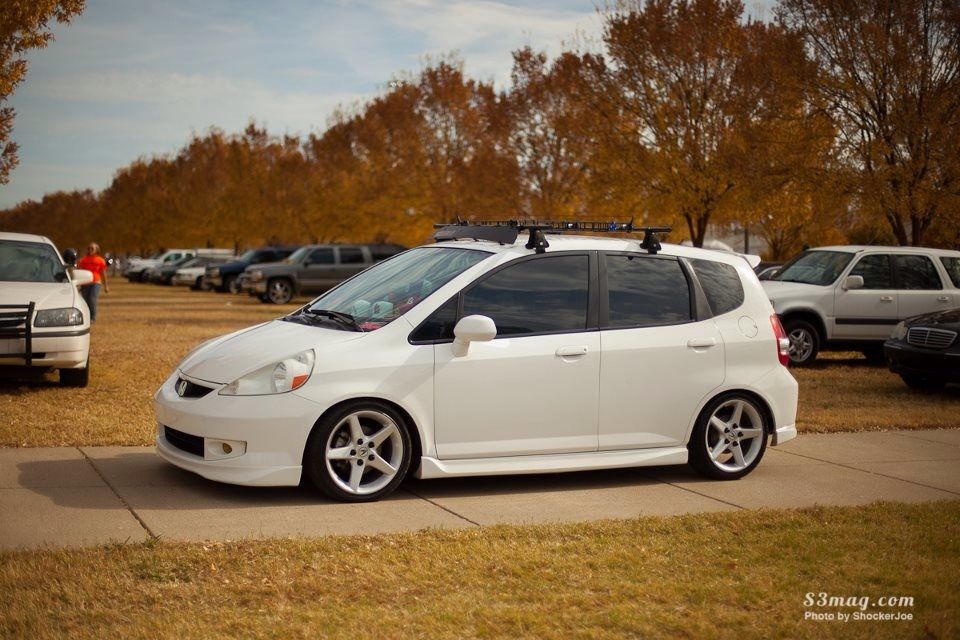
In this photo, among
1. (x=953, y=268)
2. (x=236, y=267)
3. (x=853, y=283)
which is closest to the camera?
(x=853, y=283)

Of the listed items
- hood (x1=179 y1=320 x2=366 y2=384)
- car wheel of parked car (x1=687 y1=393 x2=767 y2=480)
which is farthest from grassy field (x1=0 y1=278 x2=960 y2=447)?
car wheel of parked car (x1=687 y1=393 x2=767 y2=480)

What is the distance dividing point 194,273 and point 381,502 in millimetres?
48781

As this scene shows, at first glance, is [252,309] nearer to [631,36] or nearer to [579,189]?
[579,189]

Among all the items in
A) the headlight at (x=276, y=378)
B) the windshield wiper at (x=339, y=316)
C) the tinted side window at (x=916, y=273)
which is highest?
the tinted side window at (x=916, y=273)

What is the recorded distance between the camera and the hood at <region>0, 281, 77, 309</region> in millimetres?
11859

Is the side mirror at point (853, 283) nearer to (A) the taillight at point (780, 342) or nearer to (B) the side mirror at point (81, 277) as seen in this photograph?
(A) the taillight at point (780, 342)

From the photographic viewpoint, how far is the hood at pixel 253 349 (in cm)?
705

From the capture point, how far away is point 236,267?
4678cm

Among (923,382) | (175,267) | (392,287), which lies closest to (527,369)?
(392,287)

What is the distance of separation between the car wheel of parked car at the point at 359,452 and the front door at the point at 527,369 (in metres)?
0.30

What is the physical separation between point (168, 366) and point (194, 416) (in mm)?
8302

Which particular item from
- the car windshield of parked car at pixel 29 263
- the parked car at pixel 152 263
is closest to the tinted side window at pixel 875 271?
the car windshield of parked car at pixel 29 263

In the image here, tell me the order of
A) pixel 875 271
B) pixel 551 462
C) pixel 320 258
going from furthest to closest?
pixel 320 258 < pixel 875 271 < pixel 551 462

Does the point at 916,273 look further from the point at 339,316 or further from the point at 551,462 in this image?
the point at 339,316
